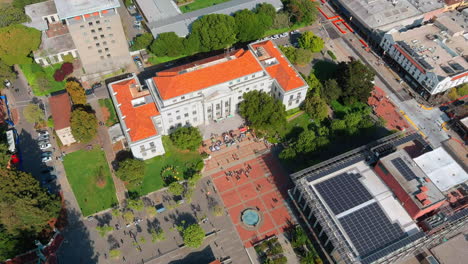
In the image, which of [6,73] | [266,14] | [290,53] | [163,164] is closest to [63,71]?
[6,73]

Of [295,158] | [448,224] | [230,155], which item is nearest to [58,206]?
[230,155]

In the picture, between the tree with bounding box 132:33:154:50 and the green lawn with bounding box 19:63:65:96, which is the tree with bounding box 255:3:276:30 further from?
the green lawn with bounding box 19:63:65:96

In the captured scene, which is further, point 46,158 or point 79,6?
point 79,6

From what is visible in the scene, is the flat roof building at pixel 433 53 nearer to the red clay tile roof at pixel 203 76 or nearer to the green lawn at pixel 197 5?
the red clay tile roof at pixel 203 76

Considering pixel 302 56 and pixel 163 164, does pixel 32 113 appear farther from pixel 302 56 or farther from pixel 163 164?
pixel 302 56

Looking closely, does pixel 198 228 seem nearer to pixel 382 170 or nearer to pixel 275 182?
pixel 275 182

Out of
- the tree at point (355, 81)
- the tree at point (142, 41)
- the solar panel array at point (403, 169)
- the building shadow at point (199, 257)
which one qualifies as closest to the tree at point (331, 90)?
the tree at point (355, 81)

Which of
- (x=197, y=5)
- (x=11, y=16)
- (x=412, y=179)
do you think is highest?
(x=11, y=16)
